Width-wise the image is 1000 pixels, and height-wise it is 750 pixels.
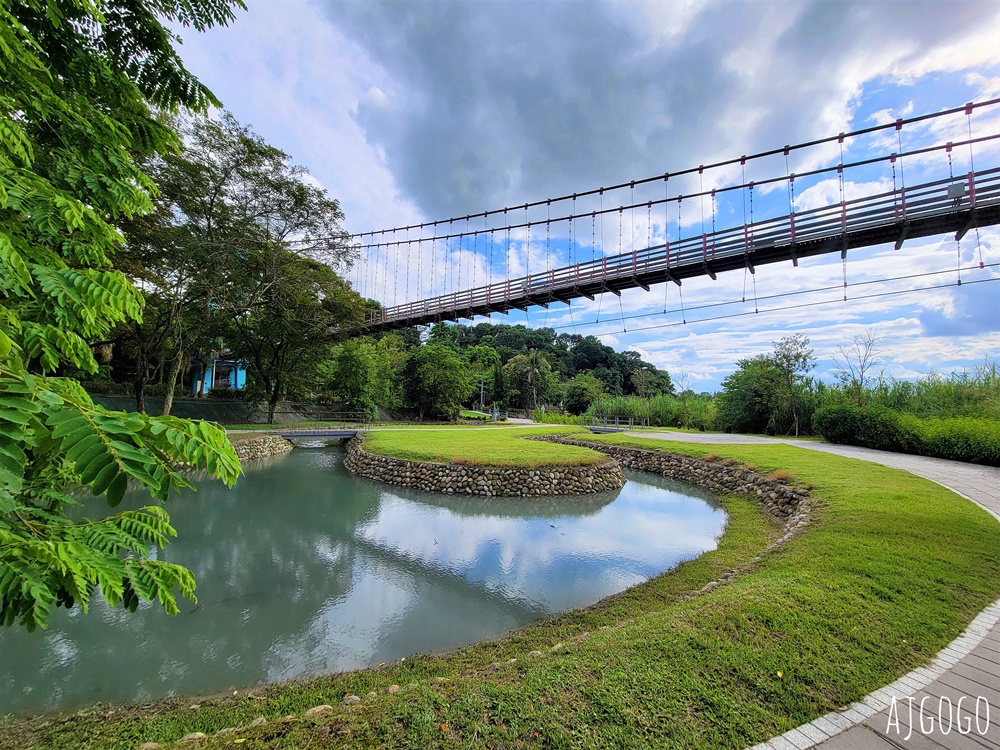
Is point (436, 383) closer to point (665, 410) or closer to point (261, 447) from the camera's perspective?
point (261, 447)

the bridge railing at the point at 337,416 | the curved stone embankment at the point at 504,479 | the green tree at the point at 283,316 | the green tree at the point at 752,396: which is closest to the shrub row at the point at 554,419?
the green tree at the point at 752,396

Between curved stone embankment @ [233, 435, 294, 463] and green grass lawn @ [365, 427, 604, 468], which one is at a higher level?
green grass lawn @ [365, 427, 604, 468]

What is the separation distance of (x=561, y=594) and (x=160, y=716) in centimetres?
415

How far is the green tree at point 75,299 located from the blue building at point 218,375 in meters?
28.3

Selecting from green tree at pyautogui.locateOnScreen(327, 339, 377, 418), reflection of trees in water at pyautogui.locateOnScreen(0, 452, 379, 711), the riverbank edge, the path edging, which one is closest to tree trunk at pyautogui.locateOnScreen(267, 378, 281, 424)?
green tree at pyautogui.locateOnScreen(327, 339, 377, 418)

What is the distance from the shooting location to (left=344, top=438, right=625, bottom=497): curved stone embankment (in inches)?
445

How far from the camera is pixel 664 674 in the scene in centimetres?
259

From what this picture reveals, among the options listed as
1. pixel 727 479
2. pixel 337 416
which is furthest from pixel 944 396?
pixel 337 416

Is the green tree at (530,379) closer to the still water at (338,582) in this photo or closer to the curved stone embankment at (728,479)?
the curved stone embankment at (728,479)

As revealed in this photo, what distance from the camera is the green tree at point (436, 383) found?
100 ft

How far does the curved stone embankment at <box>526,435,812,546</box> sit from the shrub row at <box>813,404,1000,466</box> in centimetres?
609

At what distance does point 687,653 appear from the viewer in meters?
2.81

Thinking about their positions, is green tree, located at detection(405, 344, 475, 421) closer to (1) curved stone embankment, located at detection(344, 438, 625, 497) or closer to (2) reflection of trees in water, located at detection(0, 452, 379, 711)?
(1) curved stone embankment, located at detection(344, 438, 625, 497)

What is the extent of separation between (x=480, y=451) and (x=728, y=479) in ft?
23.7
